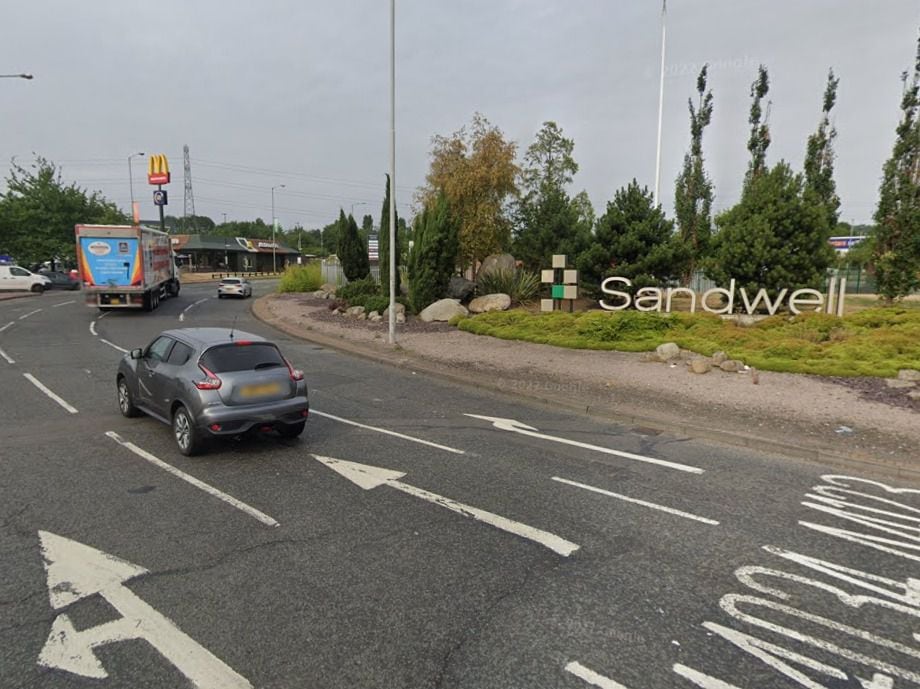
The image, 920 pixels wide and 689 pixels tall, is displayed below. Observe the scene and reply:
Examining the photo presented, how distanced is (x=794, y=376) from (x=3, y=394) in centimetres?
1474

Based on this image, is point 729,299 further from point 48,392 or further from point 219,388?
point 48,392

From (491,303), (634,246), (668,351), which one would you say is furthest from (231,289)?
(668,351)

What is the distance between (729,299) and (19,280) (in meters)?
40.4

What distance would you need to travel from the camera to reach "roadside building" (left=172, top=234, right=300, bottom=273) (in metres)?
70.4

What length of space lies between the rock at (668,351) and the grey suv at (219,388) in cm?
845

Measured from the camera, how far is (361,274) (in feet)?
100.0

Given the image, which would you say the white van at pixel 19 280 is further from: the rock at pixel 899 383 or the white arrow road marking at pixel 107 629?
the rock at pixel 899 383

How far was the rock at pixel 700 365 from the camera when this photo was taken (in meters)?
11.1

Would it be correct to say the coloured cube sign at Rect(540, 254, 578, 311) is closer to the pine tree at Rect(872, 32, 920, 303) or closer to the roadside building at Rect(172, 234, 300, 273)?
the pine tree at Rect(872, 32, 920, 303)

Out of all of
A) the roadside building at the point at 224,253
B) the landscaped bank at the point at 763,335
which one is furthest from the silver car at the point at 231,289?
the roadside building at the point at 224,253

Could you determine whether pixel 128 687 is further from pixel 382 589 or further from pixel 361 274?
pixel 361 274

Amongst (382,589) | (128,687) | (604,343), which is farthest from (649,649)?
(604,343)

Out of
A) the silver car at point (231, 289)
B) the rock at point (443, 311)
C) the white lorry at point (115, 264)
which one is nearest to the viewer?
the rock at point (443, 311)

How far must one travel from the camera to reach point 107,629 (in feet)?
11.3
